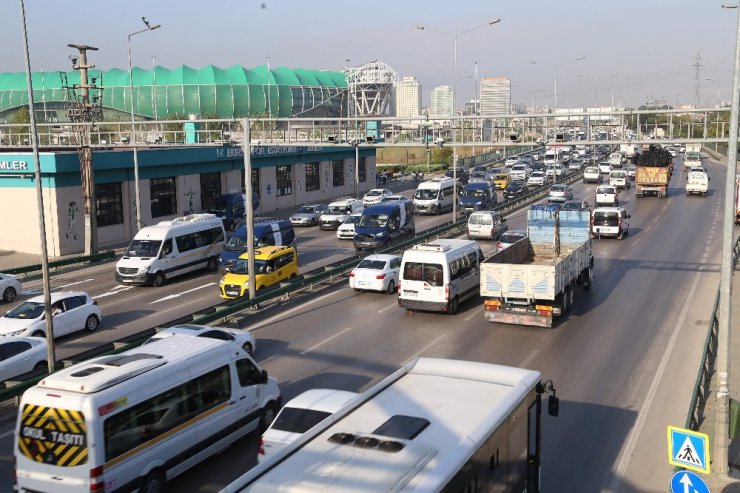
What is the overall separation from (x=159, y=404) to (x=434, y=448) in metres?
5.11

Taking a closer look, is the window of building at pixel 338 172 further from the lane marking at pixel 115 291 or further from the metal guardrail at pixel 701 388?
the metal guardrail at pixel 701 388

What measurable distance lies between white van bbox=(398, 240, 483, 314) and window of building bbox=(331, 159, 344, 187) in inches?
1644

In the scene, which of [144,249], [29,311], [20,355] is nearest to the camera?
[20,355]

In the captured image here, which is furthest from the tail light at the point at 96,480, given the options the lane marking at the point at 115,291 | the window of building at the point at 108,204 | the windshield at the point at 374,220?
the window of building at the point at 108,204

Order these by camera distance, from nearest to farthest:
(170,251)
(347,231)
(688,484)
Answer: (688,484), (170,251), (347,231)

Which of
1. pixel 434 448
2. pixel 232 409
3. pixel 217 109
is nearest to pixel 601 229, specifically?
pixel 232 409

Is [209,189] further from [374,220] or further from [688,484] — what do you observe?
[688,484]

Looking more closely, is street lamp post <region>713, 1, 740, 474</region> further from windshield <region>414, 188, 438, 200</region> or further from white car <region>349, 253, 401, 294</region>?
windshield <region>414, 188, 438, 200</region>

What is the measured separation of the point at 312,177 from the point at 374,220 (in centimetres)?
2563

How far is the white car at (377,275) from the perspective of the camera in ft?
84.3

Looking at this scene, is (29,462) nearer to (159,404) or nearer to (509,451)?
(159,404)

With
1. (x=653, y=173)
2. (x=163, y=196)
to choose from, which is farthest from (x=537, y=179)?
(x=163, y=196)

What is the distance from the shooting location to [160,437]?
435 inches

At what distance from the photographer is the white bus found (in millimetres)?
6949
